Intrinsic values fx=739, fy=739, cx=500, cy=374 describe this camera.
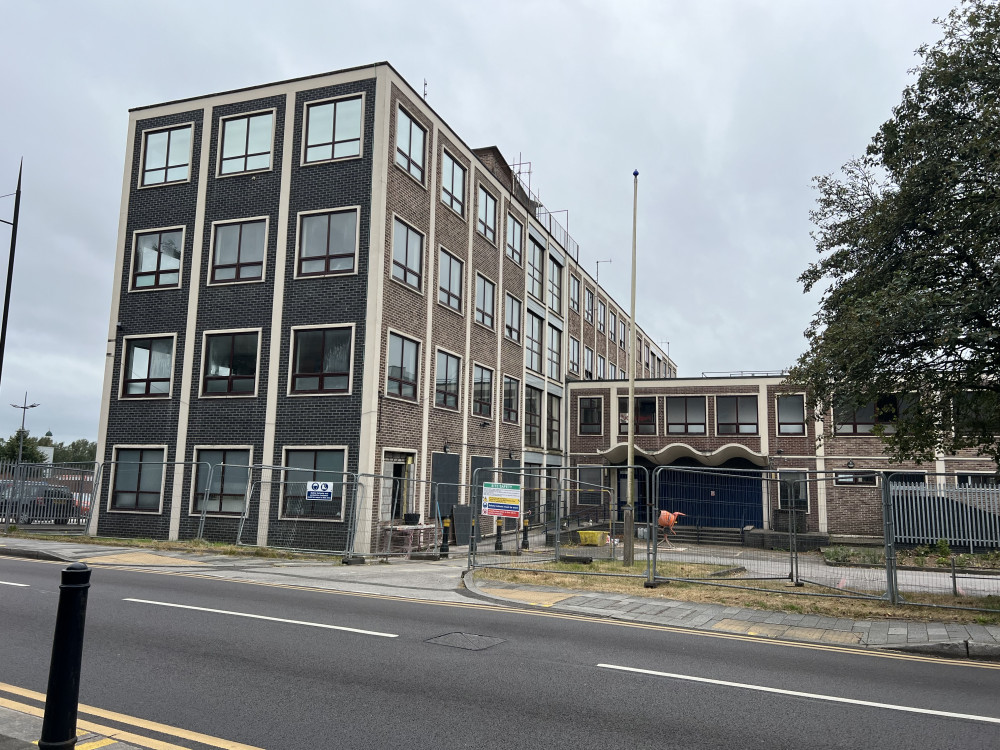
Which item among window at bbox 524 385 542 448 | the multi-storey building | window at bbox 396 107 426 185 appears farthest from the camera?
window at bbox 524 385 542 448

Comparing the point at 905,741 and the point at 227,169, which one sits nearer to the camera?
the point at 905,741

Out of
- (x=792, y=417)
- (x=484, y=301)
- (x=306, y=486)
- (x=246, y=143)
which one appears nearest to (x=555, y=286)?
(x=484, y=301)

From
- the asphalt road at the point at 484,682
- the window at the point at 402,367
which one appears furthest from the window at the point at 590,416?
the asphalt road at the point at 484,682

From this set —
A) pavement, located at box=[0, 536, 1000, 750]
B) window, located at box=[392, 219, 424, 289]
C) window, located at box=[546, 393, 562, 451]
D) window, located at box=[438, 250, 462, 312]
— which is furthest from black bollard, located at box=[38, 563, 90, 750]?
window, located at box=[546, 393, 562, 451]

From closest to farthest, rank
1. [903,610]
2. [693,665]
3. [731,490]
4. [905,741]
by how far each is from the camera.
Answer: [905,741] → [693,665] → [903,610] → [731,490]

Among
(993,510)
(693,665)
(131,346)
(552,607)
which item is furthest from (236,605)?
(131,346)

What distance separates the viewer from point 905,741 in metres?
5.50

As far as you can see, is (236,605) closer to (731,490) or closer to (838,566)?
(731,490)

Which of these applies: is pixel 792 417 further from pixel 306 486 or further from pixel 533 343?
pixel 306 486

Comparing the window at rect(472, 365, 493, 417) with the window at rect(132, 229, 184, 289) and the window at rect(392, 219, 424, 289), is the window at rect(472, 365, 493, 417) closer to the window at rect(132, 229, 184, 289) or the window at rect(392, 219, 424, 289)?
the window at rect(392, 219, 424, 289)

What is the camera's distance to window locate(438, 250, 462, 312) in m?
27.2

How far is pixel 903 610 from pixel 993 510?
239cm

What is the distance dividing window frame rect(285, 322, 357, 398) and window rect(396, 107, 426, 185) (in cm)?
594

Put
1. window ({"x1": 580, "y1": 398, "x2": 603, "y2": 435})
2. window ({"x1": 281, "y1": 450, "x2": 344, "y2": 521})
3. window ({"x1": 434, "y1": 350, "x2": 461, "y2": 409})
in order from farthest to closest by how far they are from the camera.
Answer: window ({"x1": 580, "y1": 398, "x2": 603, "y2": 435}), window ({"x1": 434, "y1": 350, "x2": 461, "y2": 409}), window ({"x1": 281, "y1": 450, "x2": 344, "y2": 521})
